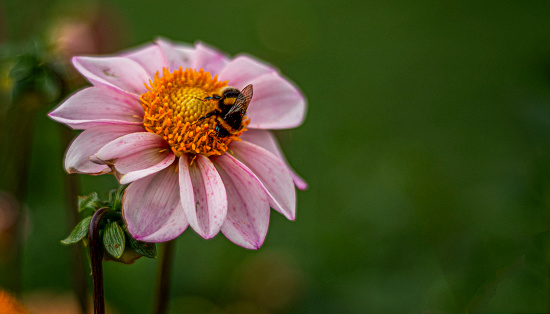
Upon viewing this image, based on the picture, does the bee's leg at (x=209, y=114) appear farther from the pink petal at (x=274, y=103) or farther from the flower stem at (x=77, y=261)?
the flower stem at (x=77, y=261)

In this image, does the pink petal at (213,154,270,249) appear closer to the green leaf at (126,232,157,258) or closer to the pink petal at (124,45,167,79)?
the green leaf at (126,232,157,258)

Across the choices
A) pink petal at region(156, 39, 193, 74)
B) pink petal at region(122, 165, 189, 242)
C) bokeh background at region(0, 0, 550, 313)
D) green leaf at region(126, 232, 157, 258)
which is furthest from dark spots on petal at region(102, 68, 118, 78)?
bokeh background at region(0, 0, 550, 313)

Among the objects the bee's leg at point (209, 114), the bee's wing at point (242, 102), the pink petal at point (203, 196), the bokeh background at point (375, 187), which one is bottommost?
the bokeh background at point (375, 187)

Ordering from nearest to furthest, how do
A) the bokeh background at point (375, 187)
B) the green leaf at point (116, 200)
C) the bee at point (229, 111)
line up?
the green leaf at point (116, 200), the bee at point (229, 111), the bokeh background at point (375, 187)

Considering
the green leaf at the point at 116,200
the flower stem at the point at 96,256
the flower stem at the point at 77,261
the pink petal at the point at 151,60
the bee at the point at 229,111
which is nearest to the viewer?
the flower stem at the point at 96,256

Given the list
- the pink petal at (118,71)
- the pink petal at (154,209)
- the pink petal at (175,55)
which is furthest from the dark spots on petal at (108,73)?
the pink petal at (154,209)

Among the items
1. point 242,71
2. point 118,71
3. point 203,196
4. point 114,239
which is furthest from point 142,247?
point 242,71

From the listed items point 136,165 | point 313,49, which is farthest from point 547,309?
point 313,49
